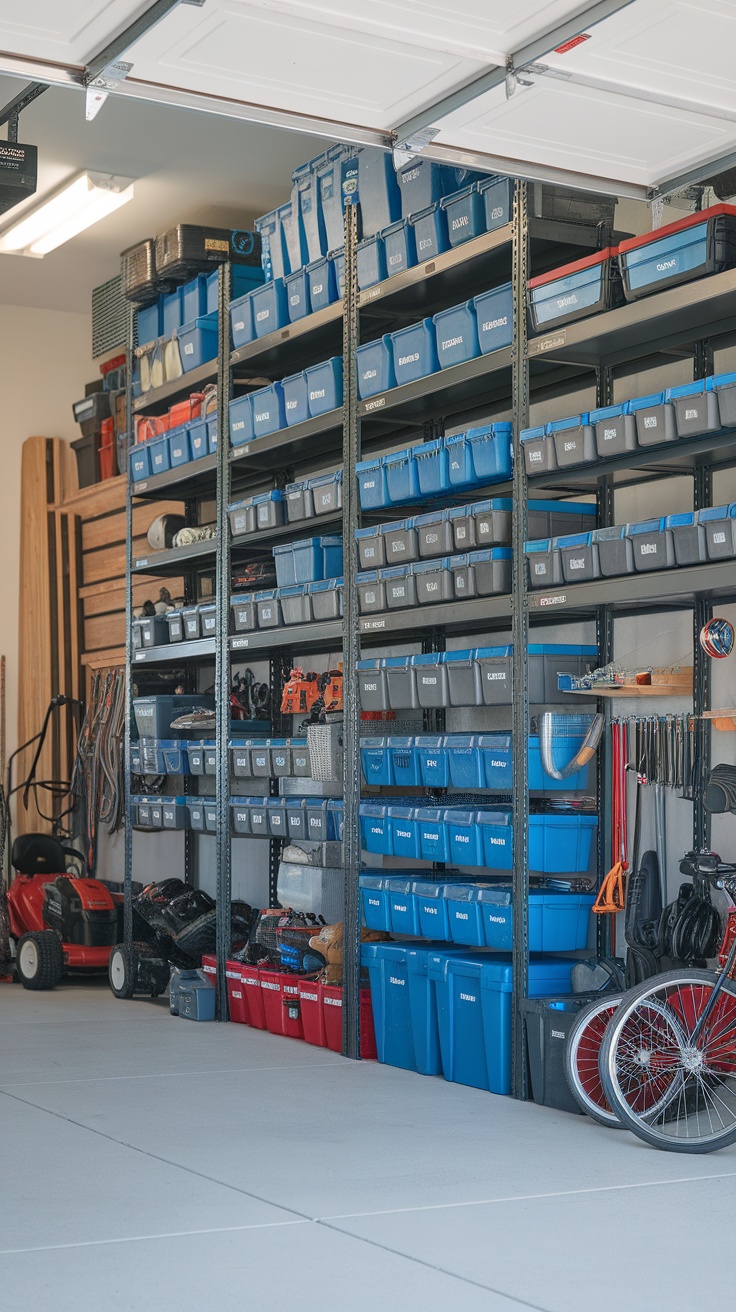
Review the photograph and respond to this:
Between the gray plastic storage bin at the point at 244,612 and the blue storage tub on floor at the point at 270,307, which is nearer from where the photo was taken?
the blue storage tub on floor at the point at 270,307

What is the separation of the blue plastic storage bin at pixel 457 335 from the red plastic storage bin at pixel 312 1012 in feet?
10.3

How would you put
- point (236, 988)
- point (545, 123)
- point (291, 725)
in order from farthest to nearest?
point (291, 725), point (236, 988), point (545, 123)

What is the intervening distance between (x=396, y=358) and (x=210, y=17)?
3.20 meters

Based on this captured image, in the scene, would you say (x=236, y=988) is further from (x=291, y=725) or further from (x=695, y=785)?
(x=695, y=785)

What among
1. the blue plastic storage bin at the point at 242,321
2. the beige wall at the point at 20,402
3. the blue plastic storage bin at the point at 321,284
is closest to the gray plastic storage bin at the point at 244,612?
the blue plastic storage bin at the point at 242,321

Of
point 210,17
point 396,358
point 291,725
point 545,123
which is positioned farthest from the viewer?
point 291,725

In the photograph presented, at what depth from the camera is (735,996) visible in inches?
210

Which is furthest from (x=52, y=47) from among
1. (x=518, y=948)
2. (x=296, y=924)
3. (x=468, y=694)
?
(x=296, y=924)

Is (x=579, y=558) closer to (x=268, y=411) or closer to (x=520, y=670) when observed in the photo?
(x=520, y=670)

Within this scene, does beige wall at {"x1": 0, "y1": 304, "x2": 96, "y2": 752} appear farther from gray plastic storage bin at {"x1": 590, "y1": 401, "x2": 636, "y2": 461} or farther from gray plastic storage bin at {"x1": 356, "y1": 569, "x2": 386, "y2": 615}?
gray plastic storage bin at {"x1": 590, "y1": 401, "x2": 636, "y2": 461}

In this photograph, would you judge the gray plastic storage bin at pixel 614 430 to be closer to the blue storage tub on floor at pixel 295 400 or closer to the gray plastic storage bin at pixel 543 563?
the gray plastic storage bin at pixel 543 563

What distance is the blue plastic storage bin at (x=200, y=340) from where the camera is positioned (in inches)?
359

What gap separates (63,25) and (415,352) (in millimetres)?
3143

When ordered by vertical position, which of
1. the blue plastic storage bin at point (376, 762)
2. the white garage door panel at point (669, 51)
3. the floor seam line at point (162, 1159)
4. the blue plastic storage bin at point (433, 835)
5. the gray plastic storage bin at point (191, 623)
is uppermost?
the white garage door panel at point (669, 51)
